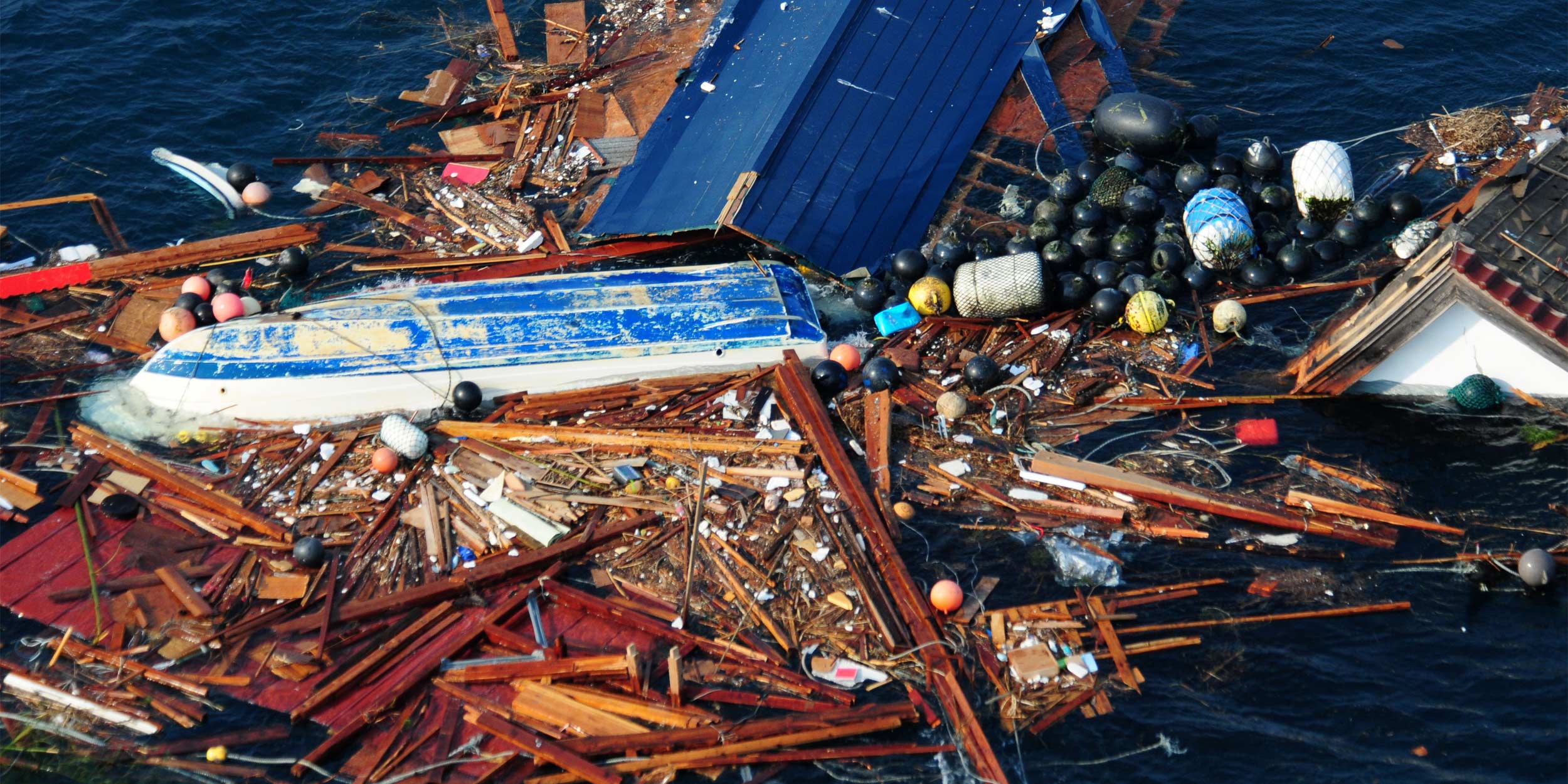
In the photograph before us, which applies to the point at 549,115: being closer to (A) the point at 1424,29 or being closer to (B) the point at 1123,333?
(B) the point at 1123,333

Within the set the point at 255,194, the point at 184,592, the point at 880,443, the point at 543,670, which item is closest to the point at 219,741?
the point at 184,592

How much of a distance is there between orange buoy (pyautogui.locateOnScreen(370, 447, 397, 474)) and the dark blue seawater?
168 inches

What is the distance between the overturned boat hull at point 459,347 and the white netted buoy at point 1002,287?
2666 mm

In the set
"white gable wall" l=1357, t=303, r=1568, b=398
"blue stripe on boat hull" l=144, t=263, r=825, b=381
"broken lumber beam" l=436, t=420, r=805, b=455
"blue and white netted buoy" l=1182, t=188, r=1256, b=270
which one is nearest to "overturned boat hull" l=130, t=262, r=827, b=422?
"blue stripe on boat hull" l=144, t=263, r=825, b=381

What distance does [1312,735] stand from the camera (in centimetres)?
1438

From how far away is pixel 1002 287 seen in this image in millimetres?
19922

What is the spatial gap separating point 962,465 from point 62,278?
17.4 meters

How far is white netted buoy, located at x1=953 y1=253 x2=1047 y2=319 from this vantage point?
1986cm

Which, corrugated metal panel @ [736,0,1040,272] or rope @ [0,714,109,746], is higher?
corrugated metal panel @ [736,0,1040,272]

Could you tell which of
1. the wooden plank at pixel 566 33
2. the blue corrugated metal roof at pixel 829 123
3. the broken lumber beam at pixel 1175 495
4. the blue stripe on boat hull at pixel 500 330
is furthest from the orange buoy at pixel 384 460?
the wooden plank at pixel 566 33

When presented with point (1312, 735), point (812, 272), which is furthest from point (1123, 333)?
point (1312, 735)

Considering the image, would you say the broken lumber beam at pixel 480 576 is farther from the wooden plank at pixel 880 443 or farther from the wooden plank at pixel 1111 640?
the wooden plank at pixel 1111 640

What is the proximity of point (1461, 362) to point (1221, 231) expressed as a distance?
4425 millimetres

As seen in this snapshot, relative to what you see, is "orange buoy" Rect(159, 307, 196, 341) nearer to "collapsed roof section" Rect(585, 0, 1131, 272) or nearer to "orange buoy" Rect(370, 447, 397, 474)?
"orange buoy" Rect(370, 447, 397, 474)
